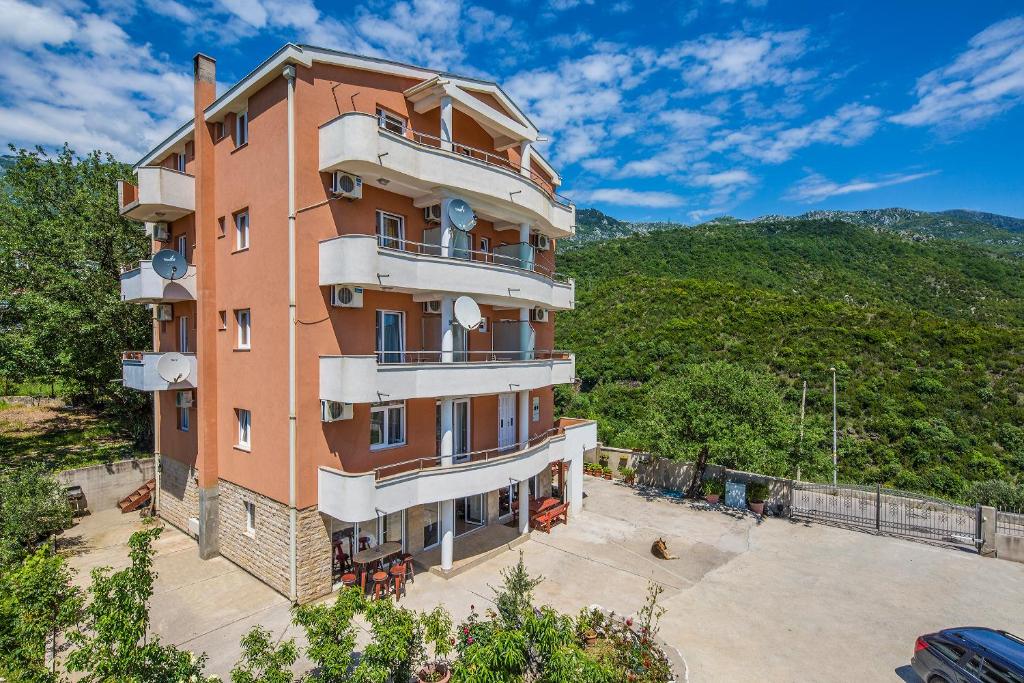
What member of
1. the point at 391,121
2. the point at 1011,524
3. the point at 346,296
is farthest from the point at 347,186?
the point at 1011,524

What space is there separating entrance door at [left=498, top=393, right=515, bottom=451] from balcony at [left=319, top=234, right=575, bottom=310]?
3.75 m

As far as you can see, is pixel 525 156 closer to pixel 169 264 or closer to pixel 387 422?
pixel 387 422

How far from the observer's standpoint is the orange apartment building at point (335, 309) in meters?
13.0

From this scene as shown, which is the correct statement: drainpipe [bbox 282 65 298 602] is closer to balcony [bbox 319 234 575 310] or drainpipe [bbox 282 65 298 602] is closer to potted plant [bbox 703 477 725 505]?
balcony [bbox 319 234 575 310]

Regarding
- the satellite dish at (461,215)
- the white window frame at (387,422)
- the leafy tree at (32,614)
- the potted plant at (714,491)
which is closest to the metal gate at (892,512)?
the potted plant at (714,491)

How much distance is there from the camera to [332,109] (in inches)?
532

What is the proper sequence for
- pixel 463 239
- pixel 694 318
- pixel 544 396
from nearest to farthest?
pixel 463 239
pixel 544 396
pixel 694 318

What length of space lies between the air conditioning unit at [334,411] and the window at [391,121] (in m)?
8.09

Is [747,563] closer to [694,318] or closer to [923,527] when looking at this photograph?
[923,527]

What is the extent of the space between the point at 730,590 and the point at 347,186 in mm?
15591

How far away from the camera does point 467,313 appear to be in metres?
14.6

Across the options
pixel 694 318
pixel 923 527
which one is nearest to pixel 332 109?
pixel 923 527

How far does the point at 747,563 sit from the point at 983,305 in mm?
54450

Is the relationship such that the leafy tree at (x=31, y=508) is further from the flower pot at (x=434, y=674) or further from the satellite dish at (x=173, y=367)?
the flower pot at (x=434, y=674)
